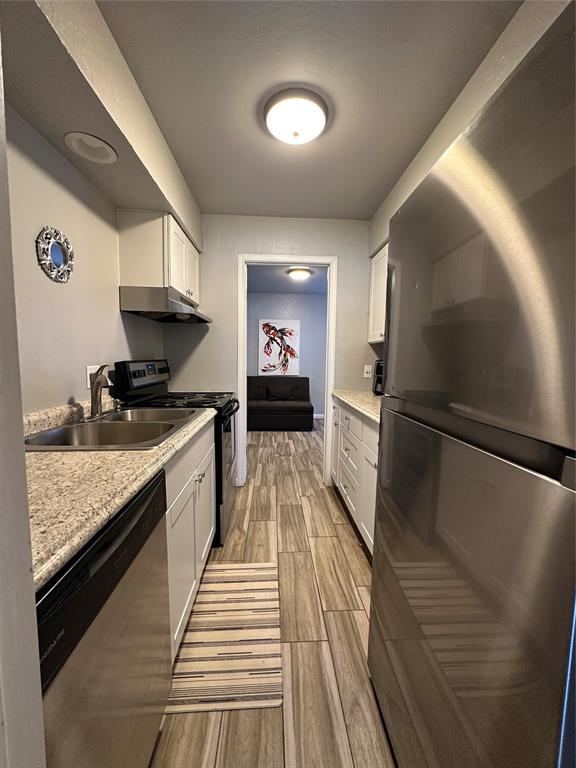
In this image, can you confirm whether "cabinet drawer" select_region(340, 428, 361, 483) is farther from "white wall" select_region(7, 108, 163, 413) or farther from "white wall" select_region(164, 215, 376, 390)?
"white wall" select_region(7, 108, 163, 413)

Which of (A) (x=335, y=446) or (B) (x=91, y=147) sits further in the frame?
(A) (x=335, y=446)

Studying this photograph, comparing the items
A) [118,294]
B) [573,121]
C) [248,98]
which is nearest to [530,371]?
[573,121]

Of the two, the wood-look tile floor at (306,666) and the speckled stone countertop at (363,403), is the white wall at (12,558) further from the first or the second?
the speckled stone countertop at (363,403)

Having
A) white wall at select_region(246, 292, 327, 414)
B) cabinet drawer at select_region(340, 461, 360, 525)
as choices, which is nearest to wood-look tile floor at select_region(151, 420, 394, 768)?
cabinet drawer at select_region(340, 461, 360, 525)

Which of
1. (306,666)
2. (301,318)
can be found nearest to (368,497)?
(306,666)

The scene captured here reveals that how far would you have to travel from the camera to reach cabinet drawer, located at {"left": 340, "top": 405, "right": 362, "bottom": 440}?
212 centimetres

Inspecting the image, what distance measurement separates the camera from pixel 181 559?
1292mm

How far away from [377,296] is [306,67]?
5.44ft

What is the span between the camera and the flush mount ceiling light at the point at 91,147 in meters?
1.29

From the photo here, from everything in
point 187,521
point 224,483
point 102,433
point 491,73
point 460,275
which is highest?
point 491,73

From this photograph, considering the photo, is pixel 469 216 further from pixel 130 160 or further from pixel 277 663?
pixel 277 663

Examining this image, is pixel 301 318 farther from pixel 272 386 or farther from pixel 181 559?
pixel 181 559

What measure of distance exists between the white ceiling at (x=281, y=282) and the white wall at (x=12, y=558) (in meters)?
4.09

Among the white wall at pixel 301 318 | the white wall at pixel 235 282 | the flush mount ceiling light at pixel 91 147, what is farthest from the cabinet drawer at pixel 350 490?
the white wall at pixel 301 318
